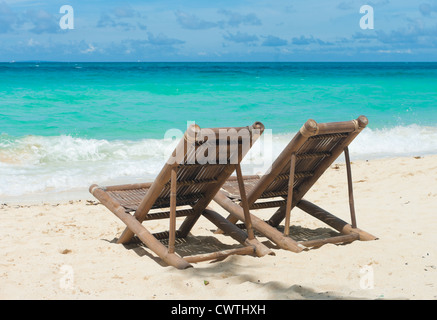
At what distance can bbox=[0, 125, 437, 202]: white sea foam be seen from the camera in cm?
816

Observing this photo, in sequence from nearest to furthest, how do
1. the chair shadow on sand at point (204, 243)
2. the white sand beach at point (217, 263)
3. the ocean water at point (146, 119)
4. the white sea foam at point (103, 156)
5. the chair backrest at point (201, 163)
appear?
the white sand beach at point (217, 263) < the chair backrest at point (201, 163) < the chair shadow on sand at point (204, 243) < the white sea foam at point (103, 156) < the ocean water at point (146, 119)

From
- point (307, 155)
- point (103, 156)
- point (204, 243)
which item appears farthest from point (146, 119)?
point (307, 155)

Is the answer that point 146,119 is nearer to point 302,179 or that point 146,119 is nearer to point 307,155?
point 302,179

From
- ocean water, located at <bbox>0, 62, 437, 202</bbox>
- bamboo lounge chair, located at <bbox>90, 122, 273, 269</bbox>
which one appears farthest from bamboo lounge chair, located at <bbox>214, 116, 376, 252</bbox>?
ocean water, located at <bbox>0, 62, 437, 202</bbox>

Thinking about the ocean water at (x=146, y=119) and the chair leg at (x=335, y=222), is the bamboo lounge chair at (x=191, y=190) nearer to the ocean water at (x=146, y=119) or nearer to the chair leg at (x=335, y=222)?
the chair leg at (x=335, y=222)

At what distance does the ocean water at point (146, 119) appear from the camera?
30.4ft

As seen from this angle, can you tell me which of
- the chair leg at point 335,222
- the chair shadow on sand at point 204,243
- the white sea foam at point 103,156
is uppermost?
the white sea foam at point 103,156

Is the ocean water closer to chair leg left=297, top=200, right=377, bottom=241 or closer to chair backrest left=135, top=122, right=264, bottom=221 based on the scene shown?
chair backrest left=135, top=122, right=264, bottom=221

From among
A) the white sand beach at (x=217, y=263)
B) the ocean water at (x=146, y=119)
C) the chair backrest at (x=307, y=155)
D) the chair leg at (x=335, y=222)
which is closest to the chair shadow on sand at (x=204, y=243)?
the white sand beach at (x=217, y=263)

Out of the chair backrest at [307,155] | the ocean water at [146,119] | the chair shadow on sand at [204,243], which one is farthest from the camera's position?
the ocean water at [146,119]

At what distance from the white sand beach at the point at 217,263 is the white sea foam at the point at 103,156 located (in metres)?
2.12

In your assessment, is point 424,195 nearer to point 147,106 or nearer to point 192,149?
point 192,149

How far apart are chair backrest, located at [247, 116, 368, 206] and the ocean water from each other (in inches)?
155

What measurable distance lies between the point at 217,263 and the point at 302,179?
1.23 m
